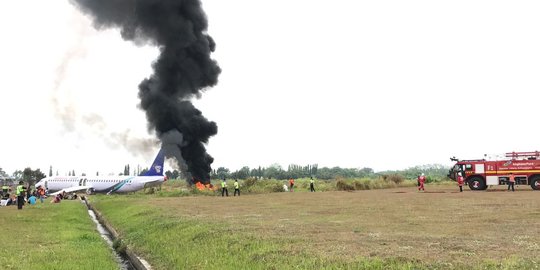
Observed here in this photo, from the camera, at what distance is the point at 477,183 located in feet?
137

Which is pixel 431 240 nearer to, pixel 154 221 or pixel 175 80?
pixel 154 221

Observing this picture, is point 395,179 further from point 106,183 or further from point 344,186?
point 106,183

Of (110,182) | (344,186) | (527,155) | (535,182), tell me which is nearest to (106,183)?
(110,182)

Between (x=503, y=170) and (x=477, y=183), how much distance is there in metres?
2.52

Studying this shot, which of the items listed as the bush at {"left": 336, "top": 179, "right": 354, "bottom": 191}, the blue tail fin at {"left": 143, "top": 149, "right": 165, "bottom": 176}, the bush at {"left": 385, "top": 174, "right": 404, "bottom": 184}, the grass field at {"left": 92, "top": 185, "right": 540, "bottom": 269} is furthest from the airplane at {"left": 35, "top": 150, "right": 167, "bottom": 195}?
the grass field at {"left": 92, "top": 185, "right": 540, "bottom": 269}

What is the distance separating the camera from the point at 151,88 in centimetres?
6412

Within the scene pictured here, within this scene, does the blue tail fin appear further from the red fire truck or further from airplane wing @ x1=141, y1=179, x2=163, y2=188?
the red fire truck

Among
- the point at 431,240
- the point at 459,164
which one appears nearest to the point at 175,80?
the point at 459,164

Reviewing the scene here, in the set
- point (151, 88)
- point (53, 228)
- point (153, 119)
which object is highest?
point (151, 88)

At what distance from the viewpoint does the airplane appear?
63.7 m

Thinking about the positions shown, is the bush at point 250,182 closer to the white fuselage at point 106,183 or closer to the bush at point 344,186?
the bush at point 344,186

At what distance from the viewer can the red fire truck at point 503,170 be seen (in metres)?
39.5

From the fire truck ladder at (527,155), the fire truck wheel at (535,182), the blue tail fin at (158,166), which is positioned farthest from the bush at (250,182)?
the fire truck wheel at (535,182)

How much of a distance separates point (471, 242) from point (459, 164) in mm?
34030
